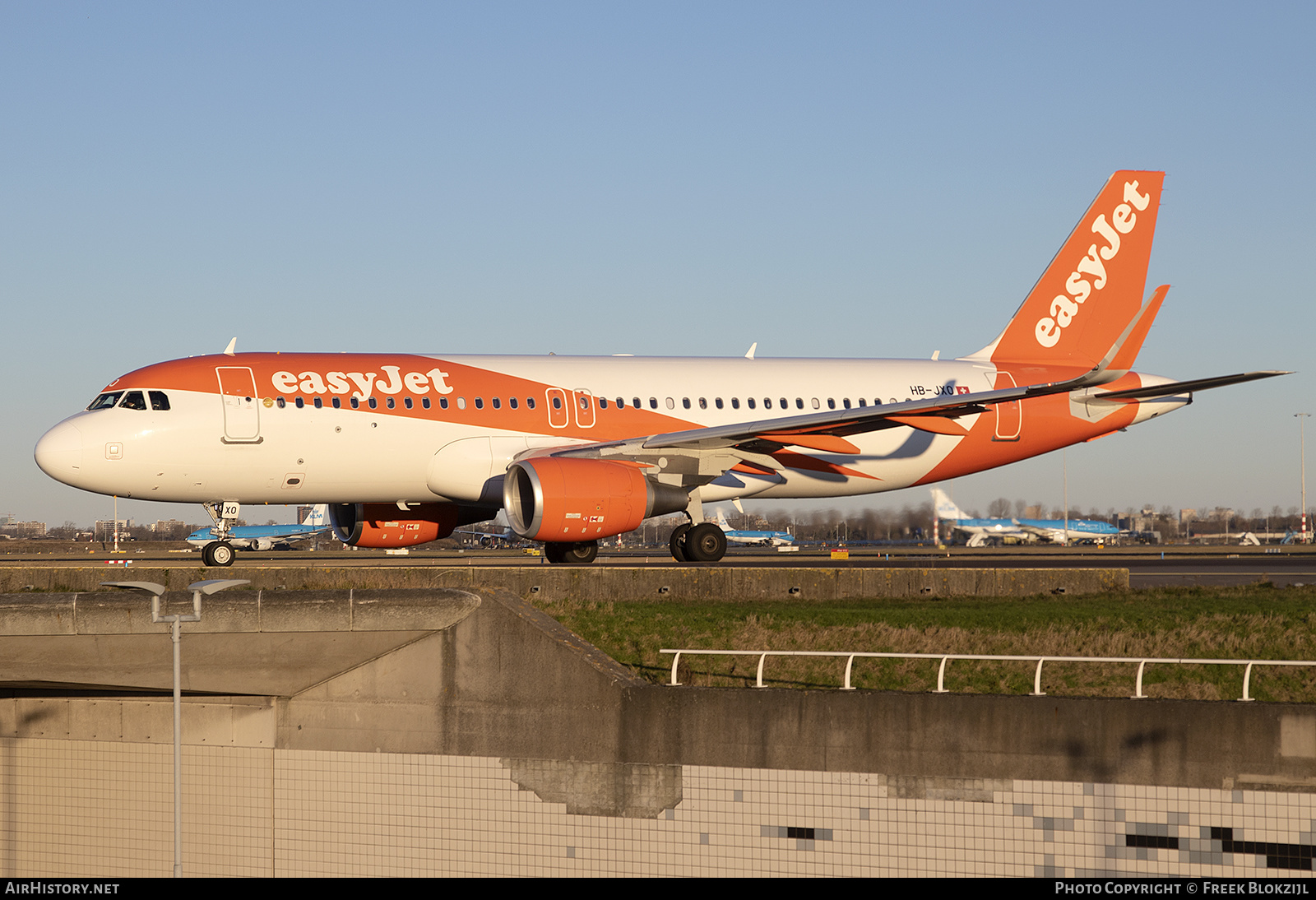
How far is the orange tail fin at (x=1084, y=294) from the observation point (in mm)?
33500

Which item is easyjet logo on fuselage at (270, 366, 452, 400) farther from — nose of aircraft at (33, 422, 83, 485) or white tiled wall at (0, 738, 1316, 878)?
white tiled wall at (0, 738, 1316, 878)

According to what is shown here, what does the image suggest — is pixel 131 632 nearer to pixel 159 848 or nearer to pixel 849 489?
pixel 159 848

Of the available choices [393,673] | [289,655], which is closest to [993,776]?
[393,673]

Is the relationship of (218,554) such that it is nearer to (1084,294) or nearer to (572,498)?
(572,498)

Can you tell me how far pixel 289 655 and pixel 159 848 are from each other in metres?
3.72

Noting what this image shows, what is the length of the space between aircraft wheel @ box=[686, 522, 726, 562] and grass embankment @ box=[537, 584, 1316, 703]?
6.54m

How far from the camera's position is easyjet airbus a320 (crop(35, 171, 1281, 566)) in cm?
2497

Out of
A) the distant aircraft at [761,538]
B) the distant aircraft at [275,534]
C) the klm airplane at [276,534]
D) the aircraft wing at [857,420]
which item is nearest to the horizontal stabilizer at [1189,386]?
the aircraft wing at [857,420]

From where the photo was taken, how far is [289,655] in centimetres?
1797

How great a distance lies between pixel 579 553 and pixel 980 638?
12085 millimetres

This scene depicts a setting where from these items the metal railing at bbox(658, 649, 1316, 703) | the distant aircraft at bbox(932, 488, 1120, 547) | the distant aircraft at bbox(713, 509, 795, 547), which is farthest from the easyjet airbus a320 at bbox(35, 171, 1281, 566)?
the distant aircraft at bbox(932, 488, 1120, 547)

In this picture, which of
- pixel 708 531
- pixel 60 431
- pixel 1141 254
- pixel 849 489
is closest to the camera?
pixel 60 431

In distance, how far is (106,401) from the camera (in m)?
25.6

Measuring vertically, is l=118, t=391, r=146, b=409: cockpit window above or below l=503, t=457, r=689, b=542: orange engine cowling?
above
